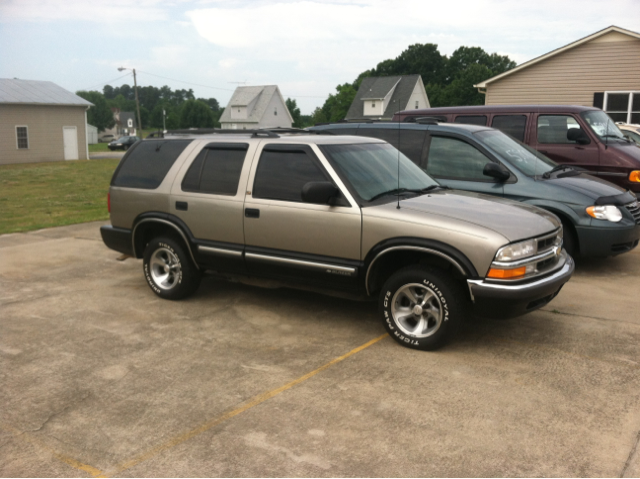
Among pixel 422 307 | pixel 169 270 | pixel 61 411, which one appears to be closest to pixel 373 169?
pixel 422 307

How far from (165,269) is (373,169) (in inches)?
101

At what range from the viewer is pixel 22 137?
35938 mm

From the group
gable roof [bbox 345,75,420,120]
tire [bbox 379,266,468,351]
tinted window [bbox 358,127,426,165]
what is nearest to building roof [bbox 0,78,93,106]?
gable roof [bbox 345,75,420,120]

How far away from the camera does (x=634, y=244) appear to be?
752 centimetres

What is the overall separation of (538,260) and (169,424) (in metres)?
3.09

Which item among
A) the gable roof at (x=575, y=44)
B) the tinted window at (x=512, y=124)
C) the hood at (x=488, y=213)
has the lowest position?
the hood at (x=488, y=213)

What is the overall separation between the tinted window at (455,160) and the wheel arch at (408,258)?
2.93m

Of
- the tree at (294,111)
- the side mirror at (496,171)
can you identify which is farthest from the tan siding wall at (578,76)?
the tree at (294,111)

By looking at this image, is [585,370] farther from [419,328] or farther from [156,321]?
[156,321]

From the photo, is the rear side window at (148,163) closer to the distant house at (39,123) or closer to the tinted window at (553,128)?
the tinted window at (553,128)

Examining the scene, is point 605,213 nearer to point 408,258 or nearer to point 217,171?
point 408,258

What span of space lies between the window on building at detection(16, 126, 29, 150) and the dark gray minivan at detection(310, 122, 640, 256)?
3323cm

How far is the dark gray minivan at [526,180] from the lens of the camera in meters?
7.27

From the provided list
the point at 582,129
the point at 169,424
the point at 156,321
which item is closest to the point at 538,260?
the point at 169,424
